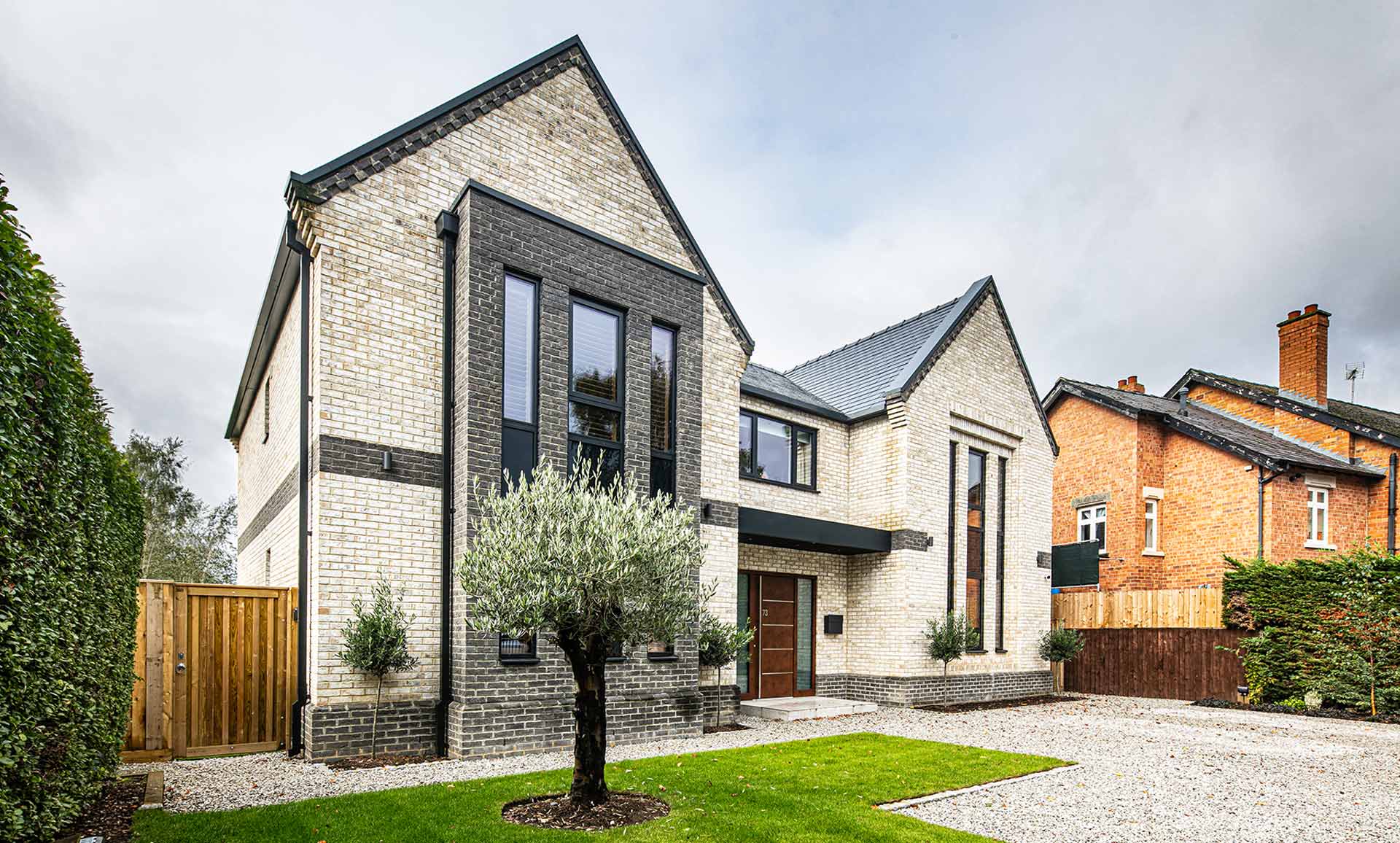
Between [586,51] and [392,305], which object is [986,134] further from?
[392,305]

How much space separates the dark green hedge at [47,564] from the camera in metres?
3.48

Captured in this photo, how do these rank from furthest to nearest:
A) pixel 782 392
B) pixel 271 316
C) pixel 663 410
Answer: pixel 782 392 < pixel 271 316 < pixel 663 410

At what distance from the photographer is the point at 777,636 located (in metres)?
14.0

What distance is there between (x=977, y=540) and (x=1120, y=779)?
8.58 m

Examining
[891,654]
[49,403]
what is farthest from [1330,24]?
[49,403]

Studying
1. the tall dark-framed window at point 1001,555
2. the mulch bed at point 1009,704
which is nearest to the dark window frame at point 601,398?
the mulch bed at point 1009,704

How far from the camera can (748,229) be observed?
20516mm

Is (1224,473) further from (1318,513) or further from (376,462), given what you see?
(376,462)

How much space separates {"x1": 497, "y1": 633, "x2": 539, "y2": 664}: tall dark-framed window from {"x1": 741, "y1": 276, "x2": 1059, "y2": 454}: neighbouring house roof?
20.3 ft

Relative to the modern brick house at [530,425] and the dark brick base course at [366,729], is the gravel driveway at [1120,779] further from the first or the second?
the modern brick house at [530,425]

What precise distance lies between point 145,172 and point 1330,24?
2291 cm

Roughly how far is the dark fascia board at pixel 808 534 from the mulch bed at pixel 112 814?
8068 millimetres

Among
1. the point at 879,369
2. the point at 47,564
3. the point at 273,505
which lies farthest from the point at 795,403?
the point at 47,564

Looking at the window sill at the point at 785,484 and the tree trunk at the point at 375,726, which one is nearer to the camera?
the tree trunk at the point at 375,726
